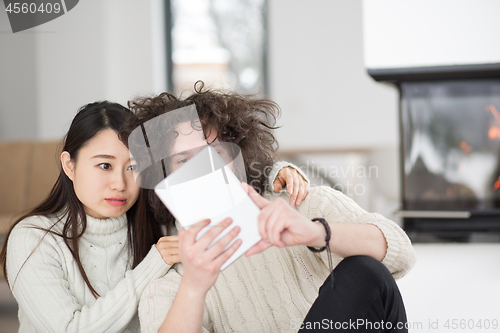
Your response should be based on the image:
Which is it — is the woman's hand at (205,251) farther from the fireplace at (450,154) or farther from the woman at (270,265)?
the fireplace at (450,154)

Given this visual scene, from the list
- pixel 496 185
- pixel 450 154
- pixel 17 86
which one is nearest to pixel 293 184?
pixel 450 154

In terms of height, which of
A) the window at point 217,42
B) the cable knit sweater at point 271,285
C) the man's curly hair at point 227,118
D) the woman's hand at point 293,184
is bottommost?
the cable knit sweater at point 271,285

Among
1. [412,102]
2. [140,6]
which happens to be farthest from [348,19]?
[412,102]

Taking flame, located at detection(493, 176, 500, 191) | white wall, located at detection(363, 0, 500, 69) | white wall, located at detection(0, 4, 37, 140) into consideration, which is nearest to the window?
white wall, located at detection(0, 4, 37, 140)

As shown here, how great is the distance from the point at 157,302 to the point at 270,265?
0.26m

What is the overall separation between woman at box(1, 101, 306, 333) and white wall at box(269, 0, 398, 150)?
2486mm

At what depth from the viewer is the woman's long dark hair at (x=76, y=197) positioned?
107 centimetres

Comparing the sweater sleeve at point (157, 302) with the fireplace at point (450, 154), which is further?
the fireplace at point (450, 154)

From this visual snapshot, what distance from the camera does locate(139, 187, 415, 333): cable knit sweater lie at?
0.92 m

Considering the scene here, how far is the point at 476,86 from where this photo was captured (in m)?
1.67

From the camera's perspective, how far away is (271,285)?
3.21 feet

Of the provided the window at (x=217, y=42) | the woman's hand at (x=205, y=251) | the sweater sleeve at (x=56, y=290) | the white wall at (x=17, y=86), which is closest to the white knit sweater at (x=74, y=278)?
the sweater sleeve at (x=56, y=290)

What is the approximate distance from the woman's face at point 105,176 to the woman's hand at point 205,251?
39 cm

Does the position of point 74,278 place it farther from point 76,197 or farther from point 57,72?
point 57,72
